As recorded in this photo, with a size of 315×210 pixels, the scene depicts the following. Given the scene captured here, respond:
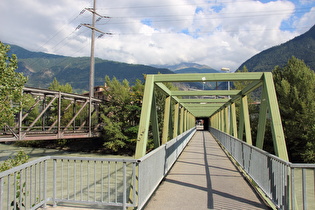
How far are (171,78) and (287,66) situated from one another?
23391 mm

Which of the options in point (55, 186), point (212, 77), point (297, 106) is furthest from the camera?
point (297, 106)

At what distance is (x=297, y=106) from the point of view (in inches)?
931

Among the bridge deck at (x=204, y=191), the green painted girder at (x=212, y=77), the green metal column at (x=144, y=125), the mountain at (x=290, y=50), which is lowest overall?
the bridge deck at (x=204, y=191)

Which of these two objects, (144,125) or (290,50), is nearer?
(144,125)

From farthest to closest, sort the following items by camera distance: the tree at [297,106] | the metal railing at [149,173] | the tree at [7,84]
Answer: the tree at [297,106], the tree at [7,84], the metal railing at [149,173]

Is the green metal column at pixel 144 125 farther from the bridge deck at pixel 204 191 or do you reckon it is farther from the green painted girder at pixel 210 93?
the green painted girder at pixel 210 93

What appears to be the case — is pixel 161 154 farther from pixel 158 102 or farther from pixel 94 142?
pixel 94 142

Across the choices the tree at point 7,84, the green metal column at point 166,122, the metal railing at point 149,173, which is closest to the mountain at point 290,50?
the green metal column at point 166,122

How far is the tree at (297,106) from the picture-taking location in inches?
882

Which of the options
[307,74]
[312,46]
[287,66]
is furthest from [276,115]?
[312,46]

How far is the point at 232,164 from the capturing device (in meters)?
9.52

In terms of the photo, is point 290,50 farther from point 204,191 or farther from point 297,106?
point 204,191

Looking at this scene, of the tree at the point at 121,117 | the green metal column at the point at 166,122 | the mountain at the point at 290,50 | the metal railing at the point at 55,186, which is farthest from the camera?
the mountain at the point at 290,50

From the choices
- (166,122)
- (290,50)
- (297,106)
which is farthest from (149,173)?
(290,50)
